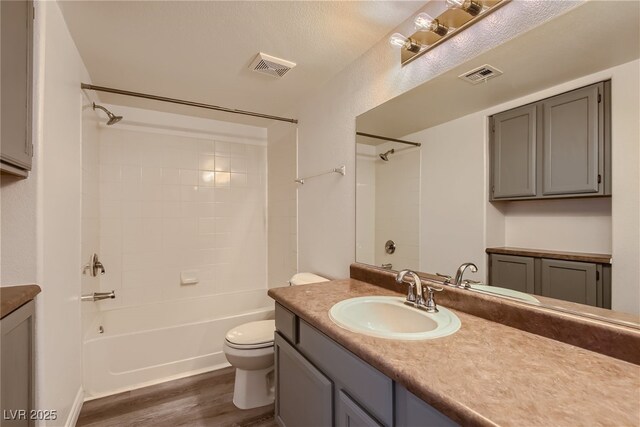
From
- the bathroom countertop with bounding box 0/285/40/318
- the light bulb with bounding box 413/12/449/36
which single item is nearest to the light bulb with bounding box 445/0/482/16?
the light bulb with bounding box 413/12/449/36

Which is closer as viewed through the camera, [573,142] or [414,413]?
[414,413]

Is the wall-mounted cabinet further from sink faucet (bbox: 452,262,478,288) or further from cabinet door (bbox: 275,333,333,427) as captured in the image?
cabinet door (bbox: 275,333,333,427)

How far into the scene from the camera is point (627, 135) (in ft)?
2.55

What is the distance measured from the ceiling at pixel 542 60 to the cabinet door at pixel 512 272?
592 mm

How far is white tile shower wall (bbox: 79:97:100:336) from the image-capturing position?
1953 mm

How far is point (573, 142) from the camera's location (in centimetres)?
90

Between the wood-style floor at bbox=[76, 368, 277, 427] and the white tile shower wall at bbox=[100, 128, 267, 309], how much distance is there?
2.81 feet

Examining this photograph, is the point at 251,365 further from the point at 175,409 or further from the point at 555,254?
the point at 555,254

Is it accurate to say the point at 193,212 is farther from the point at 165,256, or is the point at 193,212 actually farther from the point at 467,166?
the point at 467,166

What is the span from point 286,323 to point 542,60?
1.45 m

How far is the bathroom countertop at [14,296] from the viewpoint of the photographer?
3.00ft

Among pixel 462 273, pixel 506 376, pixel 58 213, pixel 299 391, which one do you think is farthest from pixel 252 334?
pixel 506 376

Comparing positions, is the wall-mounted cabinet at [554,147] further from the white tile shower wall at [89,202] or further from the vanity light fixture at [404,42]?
the white tile shower wall at [89,202]

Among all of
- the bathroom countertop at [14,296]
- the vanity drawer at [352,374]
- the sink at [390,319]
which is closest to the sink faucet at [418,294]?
the sink at [390,319]
